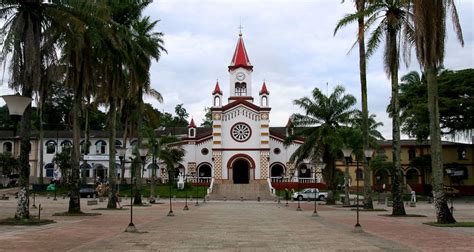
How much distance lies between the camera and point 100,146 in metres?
70.2

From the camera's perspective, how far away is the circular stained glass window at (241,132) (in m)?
62.5

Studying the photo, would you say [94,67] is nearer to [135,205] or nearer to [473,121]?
[135,205]

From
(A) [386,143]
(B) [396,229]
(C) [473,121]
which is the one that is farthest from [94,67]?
(A) [386,143]

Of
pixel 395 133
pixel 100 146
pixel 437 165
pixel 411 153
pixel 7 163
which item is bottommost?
pixel 437 165

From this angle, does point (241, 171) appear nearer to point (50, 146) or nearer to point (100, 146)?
point (100, 146)

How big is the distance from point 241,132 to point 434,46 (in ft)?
146

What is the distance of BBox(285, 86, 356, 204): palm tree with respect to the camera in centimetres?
3772

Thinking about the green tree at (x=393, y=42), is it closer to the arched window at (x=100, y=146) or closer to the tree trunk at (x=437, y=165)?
the tree trunk at (x=437, y=165)

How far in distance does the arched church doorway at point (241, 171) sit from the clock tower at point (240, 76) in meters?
8.73

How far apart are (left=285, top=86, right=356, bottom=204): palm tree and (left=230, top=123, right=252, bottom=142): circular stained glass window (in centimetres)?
2306

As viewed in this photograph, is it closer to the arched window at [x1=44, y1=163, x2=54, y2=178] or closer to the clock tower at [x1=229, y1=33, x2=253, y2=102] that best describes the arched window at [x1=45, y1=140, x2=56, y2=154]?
the arched window at [x1=44, y1=163, x2=54, y2=178]

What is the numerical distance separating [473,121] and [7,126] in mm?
69917

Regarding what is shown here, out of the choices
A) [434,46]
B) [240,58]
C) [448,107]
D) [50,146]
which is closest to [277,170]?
[240,58]

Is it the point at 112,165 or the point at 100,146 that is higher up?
the point at 100,146
